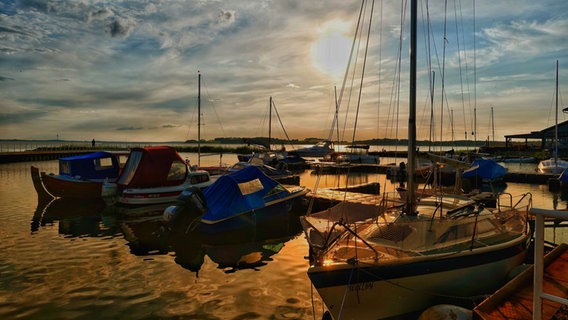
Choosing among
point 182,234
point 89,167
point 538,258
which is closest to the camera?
point 538,258

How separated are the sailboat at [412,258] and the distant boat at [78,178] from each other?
72.3 ft

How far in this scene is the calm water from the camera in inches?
368

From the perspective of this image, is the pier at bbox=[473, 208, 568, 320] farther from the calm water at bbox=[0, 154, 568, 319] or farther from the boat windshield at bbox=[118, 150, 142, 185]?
the boat windshield at bbox=[118, 150, 142, 185]

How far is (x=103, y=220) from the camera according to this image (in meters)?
20.3

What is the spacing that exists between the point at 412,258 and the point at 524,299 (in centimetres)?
210

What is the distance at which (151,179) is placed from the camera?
78.5ft

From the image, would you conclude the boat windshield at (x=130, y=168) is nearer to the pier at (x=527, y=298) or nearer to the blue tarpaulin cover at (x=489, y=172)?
the pier at (x=527, y=298)

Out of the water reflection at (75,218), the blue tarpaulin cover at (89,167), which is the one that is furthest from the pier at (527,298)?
the blue tarpaulin cover at (89,167)

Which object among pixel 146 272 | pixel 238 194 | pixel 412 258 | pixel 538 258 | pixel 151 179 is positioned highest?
pixel 538 258

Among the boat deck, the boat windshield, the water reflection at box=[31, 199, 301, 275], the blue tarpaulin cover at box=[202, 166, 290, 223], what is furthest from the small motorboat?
the boat deck

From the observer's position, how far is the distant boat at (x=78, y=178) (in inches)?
1013

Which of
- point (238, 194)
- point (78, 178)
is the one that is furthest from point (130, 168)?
point (238, 194)

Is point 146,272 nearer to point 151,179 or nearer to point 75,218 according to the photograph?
point 75,218

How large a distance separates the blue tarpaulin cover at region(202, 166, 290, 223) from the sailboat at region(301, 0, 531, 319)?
6.58 metres
